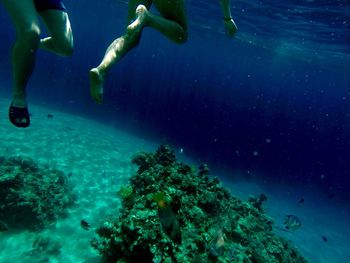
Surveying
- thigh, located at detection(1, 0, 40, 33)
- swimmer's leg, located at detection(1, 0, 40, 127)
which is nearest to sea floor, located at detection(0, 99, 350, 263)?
swimmer's leg, located at detection(1, 0, 40, 127)

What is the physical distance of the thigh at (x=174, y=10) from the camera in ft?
14.6

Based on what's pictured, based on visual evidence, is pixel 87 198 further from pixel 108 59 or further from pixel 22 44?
pixel 108 59

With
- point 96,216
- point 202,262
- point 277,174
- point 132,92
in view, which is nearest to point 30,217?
point 96,216

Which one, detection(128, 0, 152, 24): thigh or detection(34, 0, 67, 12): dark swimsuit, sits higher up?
detection(128, 0, 152, 24): thigh

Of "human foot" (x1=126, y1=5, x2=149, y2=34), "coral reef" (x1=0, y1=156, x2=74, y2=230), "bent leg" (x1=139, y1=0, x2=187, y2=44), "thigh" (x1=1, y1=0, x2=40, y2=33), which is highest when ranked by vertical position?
"bent leg" (x1=139, y1=0, x2=187, y2=44)

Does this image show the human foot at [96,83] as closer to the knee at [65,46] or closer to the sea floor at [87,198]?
the knee at [65,46]

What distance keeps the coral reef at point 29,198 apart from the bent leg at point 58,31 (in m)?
5.20

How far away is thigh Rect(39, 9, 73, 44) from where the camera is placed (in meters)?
4.81

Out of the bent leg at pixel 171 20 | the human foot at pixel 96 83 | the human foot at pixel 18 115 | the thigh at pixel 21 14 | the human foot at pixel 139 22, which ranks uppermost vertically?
the bent leg at pixel 171 20

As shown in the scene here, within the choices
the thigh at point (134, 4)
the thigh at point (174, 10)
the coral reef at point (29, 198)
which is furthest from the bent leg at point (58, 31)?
the coral reef at point (29, 198)

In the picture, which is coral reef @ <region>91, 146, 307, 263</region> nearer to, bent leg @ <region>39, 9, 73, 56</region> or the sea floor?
the sea floor

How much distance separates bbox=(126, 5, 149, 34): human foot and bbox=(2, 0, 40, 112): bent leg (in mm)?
1216

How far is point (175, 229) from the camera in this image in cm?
512

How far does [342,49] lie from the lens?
1255 inches
